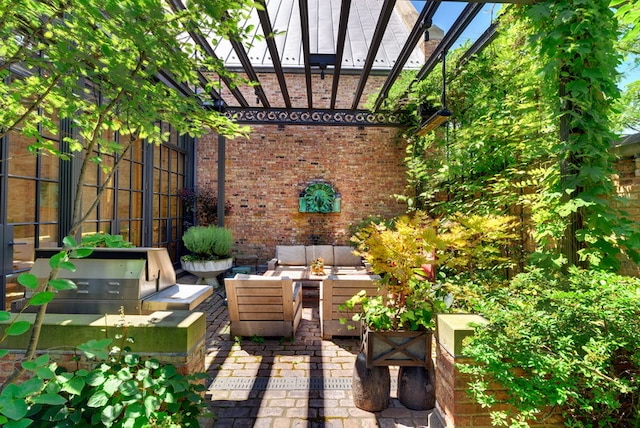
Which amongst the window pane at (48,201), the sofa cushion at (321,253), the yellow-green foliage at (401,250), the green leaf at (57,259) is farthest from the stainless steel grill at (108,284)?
the sofa cushion at (321,253)

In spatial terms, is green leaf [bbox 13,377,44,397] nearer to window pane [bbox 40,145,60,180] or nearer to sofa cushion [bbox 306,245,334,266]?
window pane [bbox 40,145,60,180]

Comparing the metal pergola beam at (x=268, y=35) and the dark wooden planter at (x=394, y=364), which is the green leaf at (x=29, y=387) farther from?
the metal pergola beam at (x=268, y=35)

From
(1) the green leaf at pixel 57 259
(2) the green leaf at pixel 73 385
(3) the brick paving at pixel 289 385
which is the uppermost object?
(1) the green leaf at pixel 57 259

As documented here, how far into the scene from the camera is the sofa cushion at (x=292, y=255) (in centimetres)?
627

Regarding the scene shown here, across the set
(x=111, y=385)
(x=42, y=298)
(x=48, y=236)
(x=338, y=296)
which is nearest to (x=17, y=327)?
(x=42, y=298)

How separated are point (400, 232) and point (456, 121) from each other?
Answer: 150 inches

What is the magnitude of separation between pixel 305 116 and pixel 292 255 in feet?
9.11

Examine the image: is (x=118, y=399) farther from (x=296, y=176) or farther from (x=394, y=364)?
(x=296, y=176)

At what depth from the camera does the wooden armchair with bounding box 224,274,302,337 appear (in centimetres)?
316

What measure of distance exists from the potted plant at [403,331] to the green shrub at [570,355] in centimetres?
60

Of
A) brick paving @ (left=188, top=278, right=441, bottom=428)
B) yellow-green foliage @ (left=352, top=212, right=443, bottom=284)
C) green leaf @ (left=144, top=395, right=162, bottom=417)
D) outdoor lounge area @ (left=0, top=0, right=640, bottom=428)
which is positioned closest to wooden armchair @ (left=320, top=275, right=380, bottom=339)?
outdoor lounge area @ (left=0, top=0, right=640, bottom=428)

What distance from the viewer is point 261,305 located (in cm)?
326

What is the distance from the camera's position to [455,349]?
157cm

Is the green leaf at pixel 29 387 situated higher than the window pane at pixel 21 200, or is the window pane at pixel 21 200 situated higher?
the window pane at pixel 21 200
